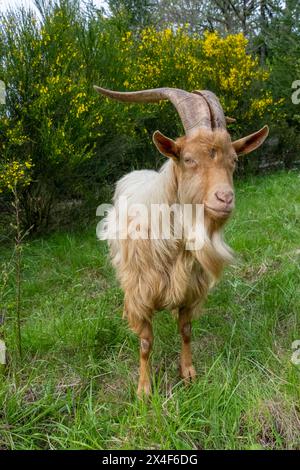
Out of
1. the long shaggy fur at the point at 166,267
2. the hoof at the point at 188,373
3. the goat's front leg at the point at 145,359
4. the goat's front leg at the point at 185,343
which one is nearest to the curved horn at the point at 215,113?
the long shaggy fur at the point at 166,267

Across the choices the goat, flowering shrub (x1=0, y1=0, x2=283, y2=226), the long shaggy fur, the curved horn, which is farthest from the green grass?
flowering shrub (x1=0, y1=0, x2=283, y2=226)

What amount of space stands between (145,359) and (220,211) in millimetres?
1175

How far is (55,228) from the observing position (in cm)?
679

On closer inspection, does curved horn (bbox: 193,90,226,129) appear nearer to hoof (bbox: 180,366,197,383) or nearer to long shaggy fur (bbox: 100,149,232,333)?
long shaggy fur (bbox: 100,149,232,333)

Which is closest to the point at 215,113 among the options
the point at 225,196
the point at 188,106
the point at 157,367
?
the point at 188,106

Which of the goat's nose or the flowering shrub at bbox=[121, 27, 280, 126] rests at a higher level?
the flowering shrub at bbox=[121, 27, 280, 126]

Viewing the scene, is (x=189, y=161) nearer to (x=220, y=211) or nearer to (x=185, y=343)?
(x=220, y=211)

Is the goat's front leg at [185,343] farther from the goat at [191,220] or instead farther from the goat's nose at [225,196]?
the goat's nose at [225,196]

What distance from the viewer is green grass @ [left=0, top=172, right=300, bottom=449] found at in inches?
92.5

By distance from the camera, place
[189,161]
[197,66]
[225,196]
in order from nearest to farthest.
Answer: [225,196]
[189,161]
[197,66]

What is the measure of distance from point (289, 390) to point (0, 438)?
1.65 m

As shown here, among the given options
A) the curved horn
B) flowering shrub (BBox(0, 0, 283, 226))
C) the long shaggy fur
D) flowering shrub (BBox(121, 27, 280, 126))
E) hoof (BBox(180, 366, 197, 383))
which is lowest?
hoof (BBox(180, 366, 197, 383))

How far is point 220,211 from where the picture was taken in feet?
7.60

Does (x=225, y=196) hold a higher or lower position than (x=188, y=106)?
lower
